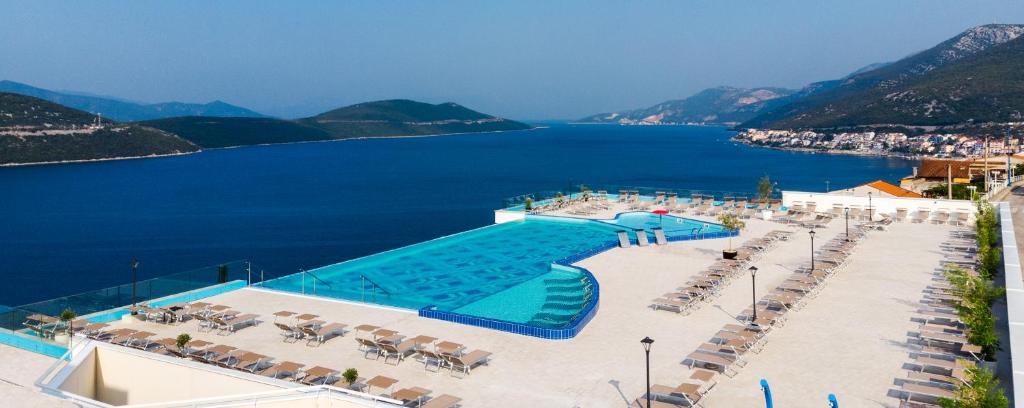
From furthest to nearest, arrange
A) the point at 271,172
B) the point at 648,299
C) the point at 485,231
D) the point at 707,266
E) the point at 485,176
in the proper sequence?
the point at 271,172 < the point at 485,176 < the point at 485,231 < the point at 707,266 < the point at 648,299

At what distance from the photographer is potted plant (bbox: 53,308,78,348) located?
1262 centimetres

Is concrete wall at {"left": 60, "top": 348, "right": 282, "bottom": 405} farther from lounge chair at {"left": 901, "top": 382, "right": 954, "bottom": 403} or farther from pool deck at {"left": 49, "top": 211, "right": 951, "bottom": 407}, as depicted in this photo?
lounge chair at {"left": 901, "top": 382, "right": 954, "bottom": 403}

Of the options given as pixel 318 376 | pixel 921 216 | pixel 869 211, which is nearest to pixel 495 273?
pixel 318 376

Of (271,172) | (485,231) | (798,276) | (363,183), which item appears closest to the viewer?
(798,276)

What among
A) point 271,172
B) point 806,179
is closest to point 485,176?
point 271,172

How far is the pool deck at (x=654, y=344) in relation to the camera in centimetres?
1022

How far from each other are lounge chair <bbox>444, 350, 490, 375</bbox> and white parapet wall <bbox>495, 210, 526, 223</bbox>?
18414 millimetres

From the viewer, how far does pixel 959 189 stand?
1307 inches

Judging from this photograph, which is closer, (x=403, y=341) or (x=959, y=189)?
(x=403, y=341)

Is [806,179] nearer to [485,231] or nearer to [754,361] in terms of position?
[485,231]

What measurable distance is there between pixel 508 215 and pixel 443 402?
2053cm

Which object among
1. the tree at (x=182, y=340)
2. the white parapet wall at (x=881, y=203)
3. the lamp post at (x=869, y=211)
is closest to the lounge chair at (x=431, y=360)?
the tree at (x=182, y=340)

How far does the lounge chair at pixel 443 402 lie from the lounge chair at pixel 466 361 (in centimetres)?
114

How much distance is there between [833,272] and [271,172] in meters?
72.1
